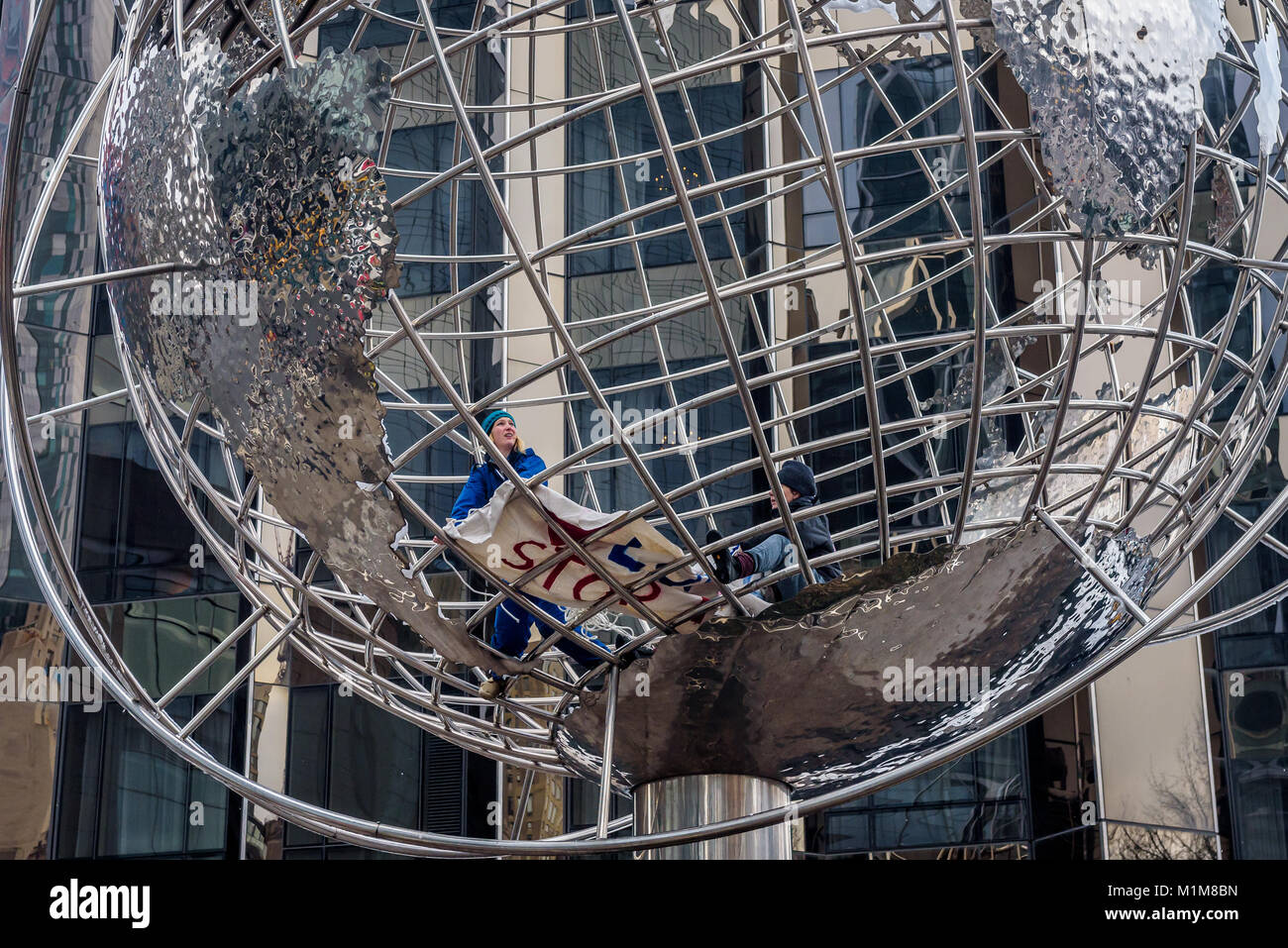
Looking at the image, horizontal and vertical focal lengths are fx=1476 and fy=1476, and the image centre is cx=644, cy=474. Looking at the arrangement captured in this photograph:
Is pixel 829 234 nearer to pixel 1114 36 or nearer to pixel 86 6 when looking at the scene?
pixel 86 6

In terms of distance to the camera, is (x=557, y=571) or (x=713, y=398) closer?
(x=713, y=398)

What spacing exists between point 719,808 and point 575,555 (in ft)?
2.66

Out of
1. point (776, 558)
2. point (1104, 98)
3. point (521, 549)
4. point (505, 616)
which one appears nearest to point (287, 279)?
point (521, 549)

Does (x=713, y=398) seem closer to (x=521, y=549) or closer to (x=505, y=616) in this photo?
(x=521, y=549)

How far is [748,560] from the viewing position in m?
3.90

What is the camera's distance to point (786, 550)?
14.1 feet

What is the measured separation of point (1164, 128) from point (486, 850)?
2.34 m

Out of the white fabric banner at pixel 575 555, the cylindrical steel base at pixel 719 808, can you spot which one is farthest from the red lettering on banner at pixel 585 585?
the cylindrical steel base at pixel 719 808

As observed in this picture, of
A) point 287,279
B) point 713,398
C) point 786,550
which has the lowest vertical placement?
point 786,550

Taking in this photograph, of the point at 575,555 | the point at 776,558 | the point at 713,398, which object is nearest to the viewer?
the point at 713,398

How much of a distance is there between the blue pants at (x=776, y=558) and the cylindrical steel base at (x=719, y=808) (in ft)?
1.71

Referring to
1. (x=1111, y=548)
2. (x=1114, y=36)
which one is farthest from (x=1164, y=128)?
(x=1111, y=548)

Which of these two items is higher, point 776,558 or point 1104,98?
point 1104,98

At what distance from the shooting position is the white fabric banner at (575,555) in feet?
12.2
